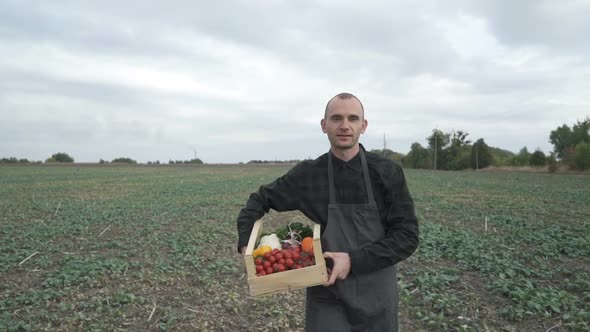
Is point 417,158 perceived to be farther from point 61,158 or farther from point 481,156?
point 61,158

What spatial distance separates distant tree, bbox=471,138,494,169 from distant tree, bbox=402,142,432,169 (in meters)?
17.0

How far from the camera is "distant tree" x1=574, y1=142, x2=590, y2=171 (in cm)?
5338

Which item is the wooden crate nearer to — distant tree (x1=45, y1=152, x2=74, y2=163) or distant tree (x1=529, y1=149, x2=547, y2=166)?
distant tree (x1=529, y1=149, x2=547, y2=166)

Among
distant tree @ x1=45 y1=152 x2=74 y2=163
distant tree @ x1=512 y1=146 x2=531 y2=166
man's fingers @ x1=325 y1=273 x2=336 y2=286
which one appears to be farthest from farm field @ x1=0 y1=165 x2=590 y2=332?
distant tree @ x1=45 y1=152 x2=74 y2=163

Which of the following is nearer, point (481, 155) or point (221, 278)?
point (221, 278)

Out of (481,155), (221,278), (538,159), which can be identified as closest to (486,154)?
(481,155)

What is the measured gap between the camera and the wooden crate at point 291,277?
2.59 meters

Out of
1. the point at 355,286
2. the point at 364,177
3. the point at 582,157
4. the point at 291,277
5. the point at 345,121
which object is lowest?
the point at 355,286

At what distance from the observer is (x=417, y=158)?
10188 centimetres

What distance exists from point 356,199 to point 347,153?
1.07 feet

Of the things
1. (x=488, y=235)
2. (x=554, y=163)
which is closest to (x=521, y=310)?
(x=488, y=235)

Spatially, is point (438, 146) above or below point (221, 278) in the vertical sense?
above

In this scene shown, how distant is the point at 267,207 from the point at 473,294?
4.63m

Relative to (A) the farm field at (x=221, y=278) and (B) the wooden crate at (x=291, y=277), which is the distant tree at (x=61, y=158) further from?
(B) the wooden crate at (x=291, y=277)
